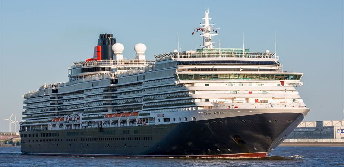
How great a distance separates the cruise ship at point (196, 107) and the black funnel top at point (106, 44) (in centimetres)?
1178

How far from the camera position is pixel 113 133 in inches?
4122

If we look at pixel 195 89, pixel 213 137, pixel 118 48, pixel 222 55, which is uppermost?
pixel 118 48

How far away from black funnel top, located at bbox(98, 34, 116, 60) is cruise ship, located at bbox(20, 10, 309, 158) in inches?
464

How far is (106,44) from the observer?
→ 125312mm

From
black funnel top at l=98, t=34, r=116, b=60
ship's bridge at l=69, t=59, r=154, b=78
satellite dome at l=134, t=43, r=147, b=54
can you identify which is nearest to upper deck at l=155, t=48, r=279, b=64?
ship's bridge at l=69, t=59, r=154, b=78

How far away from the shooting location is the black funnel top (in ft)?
407

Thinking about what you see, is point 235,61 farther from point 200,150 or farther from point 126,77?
point 126,77

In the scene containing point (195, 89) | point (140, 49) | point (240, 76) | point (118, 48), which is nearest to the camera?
point (195, 89)

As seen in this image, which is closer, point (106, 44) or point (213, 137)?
point (213, 137)

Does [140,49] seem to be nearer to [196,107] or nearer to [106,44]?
[106,44]

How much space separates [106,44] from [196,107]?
A: 38.5m

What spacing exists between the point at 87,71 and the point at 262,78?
34.9 meters

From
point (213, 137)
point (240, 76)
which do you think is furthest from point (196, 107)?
point (240, 76)

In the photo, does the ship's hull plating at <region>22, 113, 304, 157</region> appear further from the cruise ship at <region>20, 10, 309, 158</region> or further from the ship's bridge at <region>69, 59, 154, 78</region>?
the ship's bridge at <region>69, 59, 154, 78</region>
